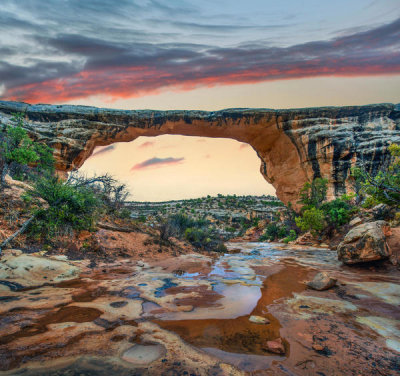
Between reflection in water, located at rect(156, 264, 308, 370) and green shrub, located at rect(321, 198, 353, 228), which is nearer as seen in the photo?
reflection in water, located at rect(156, 264, 308, 370)

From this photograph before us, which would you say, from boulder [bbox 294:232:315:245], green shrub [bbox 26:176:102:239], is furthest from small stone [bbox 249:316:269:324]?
boulder [bbox 294:232:315:245]

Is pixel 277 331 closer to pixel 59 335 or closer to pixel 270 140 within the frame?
pixel 59 335

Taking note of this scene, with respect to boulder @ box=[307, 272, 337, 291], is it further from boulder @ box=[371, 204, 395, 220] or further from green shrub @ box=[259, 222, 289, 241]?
green shrub @ box=[259, 222, 289, 241]

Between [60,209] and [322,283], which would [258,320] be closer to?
[322,283]

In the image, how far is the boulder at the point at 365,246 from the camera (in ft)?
19.8

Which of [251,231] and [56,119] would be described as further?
[251,231]

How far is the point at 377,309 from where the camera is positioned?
331 centimetres

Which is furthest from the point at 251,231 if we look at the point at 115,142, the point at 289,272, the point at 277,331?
the point at 277,331

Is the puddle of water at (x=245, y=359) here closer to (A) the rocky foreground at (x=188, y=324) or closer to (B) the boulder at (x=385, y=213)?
(A) the rocky foreground at (x=188, y=324)

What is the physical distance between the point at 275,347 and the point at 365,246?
5701mm

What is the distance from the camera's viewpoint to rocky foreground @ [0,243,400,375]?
1832 millimetres

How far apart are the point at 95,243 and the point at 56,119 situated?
14.3 m

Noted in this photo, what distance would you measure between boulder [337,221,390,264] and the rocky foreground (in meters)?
1.27

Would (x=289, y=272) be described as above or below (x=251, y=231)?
above
